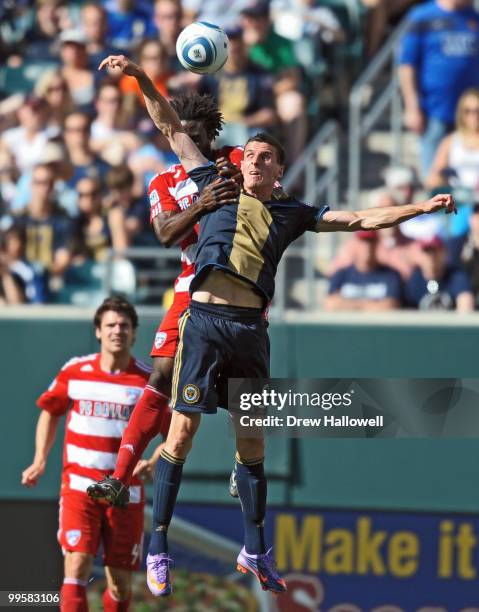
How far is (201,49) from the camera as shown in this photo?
891 cm

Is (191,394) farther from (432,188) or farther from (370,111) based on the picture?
(370,111)

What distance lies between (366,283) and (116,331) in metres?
2.69

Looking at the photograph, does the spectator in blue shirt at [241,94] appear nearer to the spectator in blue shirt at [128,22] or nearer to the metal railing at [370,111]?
the metal railing at [370,111]

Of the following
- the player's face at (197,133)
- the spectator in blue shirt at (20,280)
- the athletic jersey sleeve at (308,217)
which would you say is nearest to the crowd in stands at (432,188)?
the spectator in blue shirt at (20,280)

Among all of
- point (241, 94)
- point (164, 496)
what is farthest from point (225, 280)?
point (241, 94)

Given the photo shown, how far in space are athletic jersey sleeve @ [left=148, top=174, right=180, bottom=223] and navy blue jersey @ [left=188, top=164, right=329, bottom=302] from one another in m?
0.24

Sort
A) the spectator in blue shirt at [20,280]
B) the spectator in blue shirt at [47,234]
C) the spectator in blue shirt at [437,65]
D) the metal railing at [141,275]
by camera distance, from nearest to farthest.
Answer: the metal railing at [141,275], the spectator in blue shirt at [20,280], the spectator in blue shirt at [47,234], the spectator in blue shirt at [437,65]

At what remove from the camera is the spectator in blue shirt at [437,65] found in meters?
13.8

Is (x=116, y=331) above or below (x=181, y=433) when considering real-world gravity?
above

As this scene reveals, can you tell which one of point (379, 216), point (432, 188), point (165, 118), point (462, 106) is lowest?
point (379, 216)

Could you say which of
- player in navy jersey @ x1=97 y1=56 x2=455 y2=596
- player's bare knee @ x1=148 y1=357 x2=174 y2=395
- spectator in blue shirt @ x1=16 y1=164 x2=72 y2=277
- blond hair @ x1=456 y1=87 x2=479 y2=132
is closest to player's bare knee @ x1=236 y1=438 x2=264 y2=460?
player in navy jersey @ x1=97 y1=56 x2=455 y2=596

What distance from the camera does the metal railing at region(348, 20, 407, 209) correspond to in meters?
13.8

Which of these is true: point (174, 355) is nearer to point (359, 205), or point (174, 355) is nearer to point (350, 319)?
point (350, 319)

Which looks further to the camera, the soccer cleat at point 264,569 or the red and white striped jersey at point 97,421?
the red and white striped jersey at point 97,421
